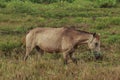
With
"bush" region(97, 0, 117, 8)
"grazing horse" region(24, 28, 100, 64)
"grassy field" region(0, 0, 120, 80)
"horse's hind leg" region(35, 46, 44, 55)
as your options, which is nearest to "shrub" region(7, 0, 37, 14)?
"grassy field" region(0, 0, 120, 80)

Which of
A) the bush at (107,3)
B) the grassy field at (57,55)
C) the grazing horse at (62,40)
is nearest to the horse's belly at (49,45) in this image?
the grazing horse at (62,40)

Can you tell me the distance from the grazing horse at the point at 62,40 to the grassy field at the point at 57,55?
1.01ft

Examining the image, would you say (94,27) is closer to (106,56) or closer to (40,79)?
(106,56)

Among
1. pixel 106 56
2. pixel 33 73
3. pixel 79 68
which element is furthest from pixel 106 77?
pixel 106 56

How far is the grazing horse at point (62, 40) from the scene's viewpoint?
395 inches

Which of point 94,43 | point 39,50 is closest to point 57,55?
point 39,50

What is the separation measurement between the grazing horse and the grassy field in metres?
0.31

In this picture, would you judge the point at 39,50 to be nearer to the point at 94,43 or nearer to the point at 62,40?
the point at 62,40

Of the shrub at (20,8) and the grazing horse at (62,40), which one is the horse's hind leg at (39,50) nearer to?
the grazing horse at (62,40)

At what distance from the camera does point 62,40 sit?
10305 millimetres

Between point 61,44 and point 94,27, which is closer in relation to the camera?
point 61,44

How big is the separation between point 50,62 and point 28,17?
1054 cm

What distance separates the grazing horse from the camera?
1004 cm

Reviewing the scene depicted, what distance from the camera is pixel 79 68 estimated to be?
8672mm
